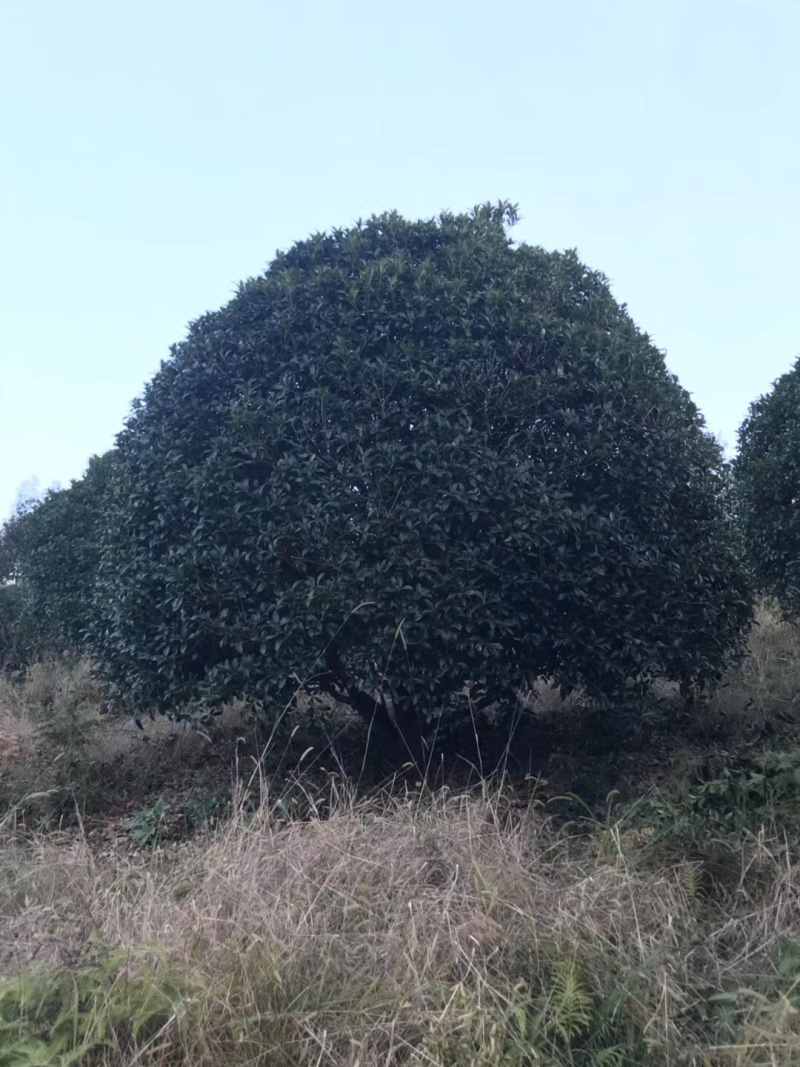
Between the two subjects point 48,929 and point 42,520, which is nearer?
point 48,929

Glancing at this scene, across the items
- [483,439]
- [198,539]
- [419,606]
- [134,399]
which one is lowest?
[419,606]

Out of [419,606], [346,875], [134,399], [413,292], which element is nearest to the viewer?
[346,875]

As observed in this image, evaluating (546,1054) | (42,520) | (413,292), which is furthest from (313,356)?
(42,520)

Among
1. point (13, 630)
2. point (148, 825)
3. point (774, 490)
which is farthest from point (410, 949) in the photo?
point (13, 630)

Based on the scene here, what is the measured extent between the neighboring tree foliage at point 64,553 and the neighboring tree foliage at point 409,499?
510 centimetres

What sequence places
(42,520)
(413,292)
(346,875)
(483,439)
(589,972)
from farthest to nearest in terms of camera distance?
1. (42,520)
2. (413,292)
3. (483,439)
4. (346,875)
5. (589,972)

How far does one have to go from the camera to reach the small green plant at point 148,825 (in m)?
5.64

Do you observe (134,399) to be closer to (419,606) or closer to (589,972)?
(419,606)

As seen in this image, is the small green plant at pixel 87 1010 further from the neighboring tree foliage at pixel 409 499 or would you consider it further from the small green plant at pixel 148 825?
the neighboring tree foliage at pixel 409 499

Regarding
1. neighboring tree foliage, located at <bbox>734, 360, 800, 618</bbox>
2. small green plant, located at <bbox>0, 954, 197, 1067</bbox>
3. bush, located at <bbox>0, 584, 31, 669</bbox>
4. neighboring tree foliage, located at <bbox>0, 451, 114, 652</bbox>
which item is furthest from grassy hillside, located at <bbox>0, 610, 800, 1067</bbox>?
bush, located at <bbox>0, 584, 31, 669</bbox>

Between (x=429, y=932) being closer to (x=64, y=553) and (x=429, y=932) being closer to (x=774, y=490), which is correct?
(x=774, y=490)

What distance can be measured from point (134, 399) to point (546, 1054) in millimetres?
5056

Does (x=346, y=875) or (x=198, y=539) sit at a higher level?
(x=198, y=539)

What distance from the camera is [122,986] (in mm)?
3283
